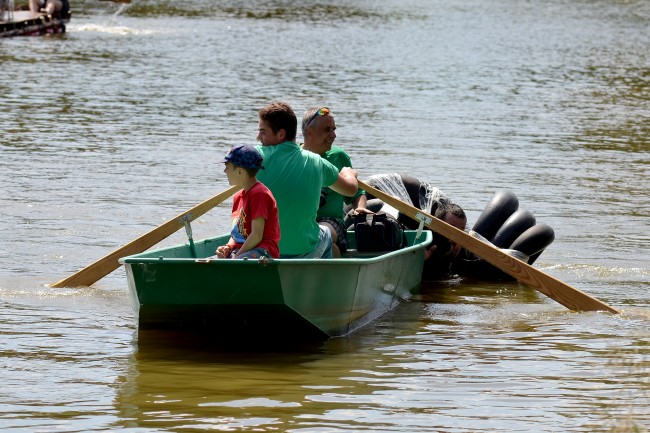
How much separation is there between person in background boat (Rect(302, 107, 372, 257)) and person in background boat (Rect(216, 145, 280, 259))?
1072 millimetres

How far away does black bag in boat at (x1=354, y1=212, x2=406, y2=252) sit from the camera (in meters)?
10.1

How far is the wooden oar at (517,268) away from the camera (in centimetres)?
988

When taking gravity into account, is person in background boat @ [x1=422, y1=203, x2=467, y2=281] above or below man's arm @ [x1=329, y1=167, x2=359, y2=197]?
below

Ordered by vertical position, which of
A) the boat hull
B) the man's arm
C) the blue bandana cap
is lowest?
the boat hull

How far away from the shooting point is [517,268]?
10.0 meters

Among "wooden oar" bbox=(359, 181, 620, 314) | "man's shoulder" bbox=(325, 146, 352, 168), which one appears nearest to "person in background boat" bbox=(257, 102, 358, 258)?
"man's shoulder" bbox=(325, 146, 352, 168)

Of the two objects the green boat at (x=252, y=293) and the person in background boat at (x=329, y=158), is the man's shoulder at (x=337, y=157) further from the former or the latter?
the green boat at (x=252, y=293)

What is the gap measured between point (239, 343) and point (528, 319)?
2.28 m

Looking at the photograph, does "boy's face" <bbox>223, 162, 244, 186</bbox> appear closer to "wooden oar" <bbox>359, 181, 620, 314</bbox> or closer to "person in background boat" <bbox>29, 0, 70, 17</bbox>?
"wooden oar" <bbox>359, 181, 620, 314</bbox>

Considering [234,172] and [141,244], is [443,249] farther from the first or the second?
[234,172]

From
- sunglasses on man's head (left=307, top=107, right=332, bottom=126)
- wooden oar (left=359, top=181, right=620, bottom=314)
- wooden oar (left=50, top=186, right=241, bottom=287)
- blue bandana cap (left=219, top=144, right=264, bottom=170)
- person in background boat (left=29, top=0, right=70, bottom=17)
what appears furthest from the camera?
person in background boat (left=29, top=0, right=70, bottom=17)

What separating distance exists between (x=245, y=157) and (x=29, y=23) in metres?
29.9

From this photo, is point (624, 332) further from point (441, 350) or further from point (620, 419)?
point (620, 419)

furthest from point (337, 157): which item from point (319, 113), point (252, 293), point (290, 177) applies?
point (252, 293)
